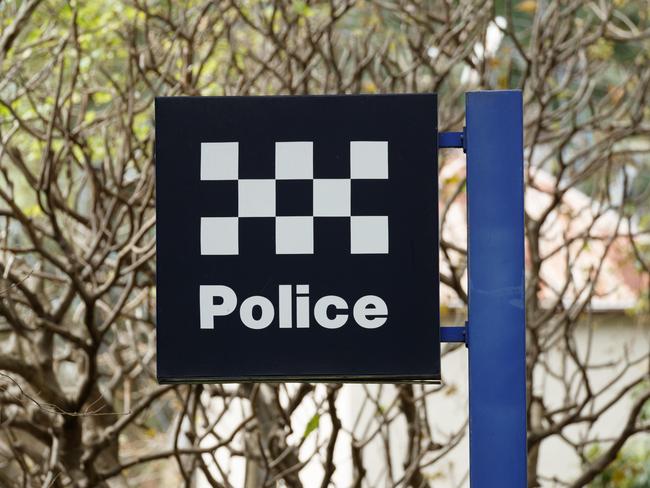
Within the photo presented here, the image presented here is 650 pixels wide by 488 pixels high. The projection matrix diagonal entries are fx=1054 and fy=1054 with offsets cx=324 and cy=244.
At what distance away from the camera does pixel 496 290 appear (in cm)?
297

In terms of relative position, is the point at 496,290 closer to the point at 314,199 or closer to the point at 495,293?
the point at 495,293

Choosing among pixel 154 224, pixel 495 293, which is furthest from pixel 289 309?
pixel 154 224

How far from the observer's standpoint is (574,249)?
45.1ft

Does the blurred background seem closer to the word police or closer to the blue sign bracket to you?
the word police

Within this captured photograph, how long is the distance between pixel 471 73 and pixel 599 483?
17.8 ft

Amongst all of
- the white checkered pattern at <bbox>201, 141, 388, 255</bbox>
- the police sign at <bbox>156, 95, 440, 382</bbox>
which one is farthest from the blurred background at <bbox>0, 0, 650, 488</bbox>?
the white checkered pattern at <bbox>201, 141, 388, 255</bbox>

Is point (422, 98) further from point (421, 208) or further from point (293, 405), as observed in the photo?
point (293, 405)

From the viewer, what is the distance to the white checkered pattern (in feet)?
9.74

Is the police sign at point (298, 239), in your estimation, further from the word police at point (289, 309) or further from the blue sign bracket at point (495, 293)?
the blue sign bracket at point (495, 293)

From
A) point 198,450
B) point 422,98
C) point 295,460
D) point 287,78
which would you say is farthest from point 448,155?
point 422,98

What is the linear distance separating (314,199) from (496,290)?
0.57 meters

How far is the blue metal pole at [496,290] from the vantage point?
2.92 m

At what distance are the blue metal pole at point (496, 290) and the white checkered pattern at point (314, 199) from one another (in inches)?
10.9

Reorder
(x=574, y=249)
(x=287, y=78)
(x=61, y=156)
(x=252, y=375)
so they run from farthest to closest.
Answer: (x=574, y=249), (x=287, y=78), (x=61, y=156), (x=252, y=375)
